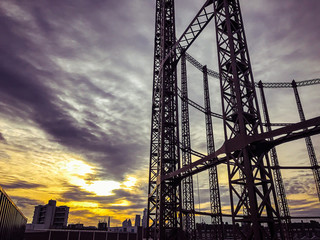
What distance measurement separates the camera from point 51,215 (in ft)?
259

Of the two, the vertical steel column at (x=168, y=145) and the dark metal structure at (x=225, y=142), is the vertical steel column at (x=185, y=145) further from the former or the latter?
the vertical steel column at (x=168, y=145)

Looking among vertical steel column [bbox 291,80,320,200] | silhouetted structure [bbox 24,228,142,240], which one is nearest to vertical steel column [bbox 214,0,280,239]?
vertical steel column [bbox 291,80,320,200]

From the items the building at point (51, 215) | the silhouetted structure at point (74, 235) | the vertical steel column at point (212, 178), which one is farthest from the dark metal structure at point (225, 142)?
the building at point (51, 215)

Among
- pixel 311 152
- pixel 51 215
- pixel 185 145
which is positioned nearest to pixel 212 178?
pixel 185 145

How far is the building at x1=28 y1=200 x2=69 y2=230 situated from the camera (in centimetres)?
7819

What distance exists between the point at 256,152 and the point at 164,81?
42.6 ft

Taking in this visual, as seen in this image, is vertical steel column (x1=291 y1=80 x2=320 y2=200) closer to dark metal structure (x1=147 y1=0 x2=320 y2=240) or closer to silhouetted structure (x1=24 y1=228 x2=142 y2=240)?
dark metal structure (x1=147 y1=0 x2=320 y2=240)

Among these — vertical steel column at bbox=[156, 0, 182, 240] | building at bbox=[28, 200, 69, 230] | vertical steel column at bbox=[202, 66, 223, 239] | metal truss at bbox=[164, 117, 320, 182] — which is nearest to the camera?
metal truss at bbox=[164, 117, 320, 182]

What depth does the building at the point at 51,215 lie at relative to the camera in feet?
257

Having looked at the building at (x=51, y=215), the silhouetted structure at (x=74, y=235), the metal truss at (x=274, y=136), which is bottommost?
the silhouetted structure at (x=74, y=235)

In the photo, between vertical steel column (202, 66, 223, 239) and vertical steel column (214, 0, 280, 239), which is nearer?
vertical steel column (214, 0, 280, 239)

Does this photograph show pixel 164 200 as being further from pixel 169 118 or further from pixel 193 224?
pixel 193 224

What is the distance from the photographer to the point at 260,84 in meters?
37.1

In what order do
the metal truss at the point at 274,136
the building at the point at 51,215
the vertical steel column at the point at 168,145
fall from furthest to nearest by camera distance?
the building at the point at 51,215 → the vertical steel column at the point at 168,145 → the metal truss at the point at 274,136
